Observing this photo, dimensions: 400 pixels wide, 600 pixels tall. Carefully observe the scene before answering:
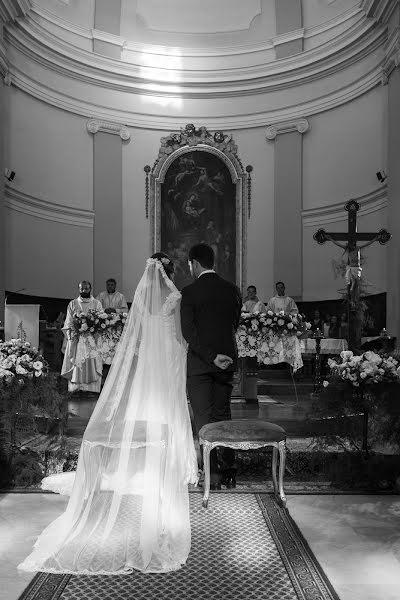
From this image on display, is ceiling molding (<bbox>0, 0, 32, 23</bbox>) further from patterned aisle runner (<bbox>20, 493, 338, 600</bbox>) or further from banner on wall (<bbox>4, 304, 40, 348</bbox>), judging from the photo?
patterned aisle runner (<bbox>20, 493, 338, 600</bbox>)

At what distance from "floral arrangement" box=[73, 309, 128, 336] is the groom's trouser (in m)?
3.23

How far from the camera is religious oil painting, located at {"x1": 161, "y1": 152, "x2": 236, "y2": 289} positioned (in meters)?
14.9

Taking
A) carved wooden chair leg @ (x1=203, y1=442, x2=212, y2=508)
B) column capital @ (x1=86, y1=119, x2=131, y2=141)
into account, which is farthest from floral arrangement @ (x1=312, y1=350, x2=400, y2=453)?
column capital @ (x1=86, y1=119, x2=131, y2=141)

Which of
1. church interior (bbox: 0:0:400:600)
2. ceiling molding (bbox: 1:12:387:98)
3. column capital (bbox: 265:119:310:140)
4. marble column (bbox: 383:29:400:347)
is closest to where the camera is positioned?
marble column (bbox: 383:29:400:347)

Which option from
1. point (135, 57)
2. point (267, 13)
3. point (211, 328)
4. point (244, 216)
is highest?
point (267, 13)

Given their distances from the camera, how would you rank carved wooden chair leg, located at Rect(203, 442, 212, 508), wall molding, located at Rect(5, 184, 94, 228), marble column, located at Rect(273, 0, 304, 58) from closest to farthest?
carved wooden chair leg, located at Rect(203, 442, 212, 508), wall molding, located at Rect(5, 184, 94, 228), marble column, located at Rect(273, 0, 304, 58)

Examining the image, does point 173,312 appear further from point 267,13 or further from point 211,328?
point 267,13

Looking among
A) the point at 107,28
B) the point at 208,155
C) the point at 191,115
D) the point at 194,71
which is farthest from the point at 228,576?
the point at 107,28

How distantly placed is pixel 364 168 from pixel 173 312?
9917mm

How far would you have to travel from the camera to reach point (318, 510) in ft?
15.0

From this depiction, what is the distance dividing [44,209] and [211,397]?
391 inches

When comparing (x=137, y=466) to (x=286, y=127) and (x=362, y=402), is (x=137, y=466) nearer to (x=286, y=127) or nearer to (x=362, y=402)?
(x=362, y=402)

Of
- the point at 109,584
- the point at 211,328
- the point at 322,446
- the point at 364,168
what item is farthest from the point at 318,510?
the point at 364,168

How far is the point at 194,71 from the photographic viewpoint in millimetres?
15695
